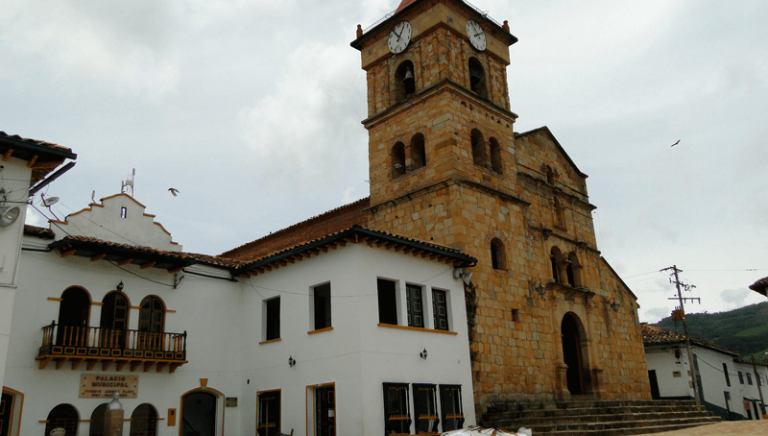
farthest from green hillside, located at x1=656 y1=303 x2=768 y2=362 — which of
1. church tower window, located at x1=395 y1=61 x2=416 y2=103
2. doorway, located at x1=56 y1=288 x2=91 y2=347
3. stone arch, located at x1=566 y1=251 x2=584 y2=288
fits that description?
doorway, located at x1=56 y1=288 x2=91 y2=347

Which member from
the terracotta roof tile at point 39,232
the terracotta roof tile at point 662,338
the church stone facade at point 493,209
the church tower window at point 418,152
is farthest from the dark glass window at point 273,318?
the terracotta roof tile at point 662,338

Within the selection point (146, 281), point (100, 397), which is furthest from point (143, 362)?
point (146, 281)

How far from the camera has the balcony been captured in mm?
14562

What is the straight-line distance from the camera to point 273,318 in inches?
736

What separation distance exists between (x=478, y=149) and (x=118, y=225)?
502 inches

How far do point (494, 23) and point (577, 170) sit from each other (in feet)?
24.4

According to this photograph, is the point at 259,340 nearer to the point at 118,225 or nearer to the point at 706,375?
the point at 118,225

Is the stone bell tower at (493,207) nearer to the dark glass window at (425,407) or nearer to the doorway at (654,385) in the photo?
the dark glass window at (425,407)

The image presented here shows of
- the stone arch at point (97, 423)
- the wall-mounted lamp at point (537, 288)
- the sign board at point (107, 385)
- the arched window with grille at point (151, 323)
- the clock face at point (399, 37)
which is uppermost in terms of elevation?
the clock face at point (399, 37)

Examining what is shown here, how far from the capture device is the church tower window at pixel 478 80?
24125 millimetres

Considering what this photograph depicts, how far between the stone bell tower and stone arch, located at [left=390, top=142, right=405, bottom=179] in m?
0.05

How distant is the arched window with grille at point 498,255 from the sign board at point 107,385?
1188cm

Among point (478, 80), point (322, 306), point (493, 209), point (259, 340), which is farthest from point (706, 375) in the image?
point (259, 340)

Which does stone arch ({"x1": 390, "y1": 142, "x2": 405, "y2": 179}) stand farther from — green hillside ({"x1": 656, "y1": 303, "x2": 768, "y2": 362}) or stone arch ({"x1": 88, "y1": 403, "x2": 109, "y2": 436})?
green hillside ({"x1": 656, "y1": 303, "x2": 768, "y2": 362})
